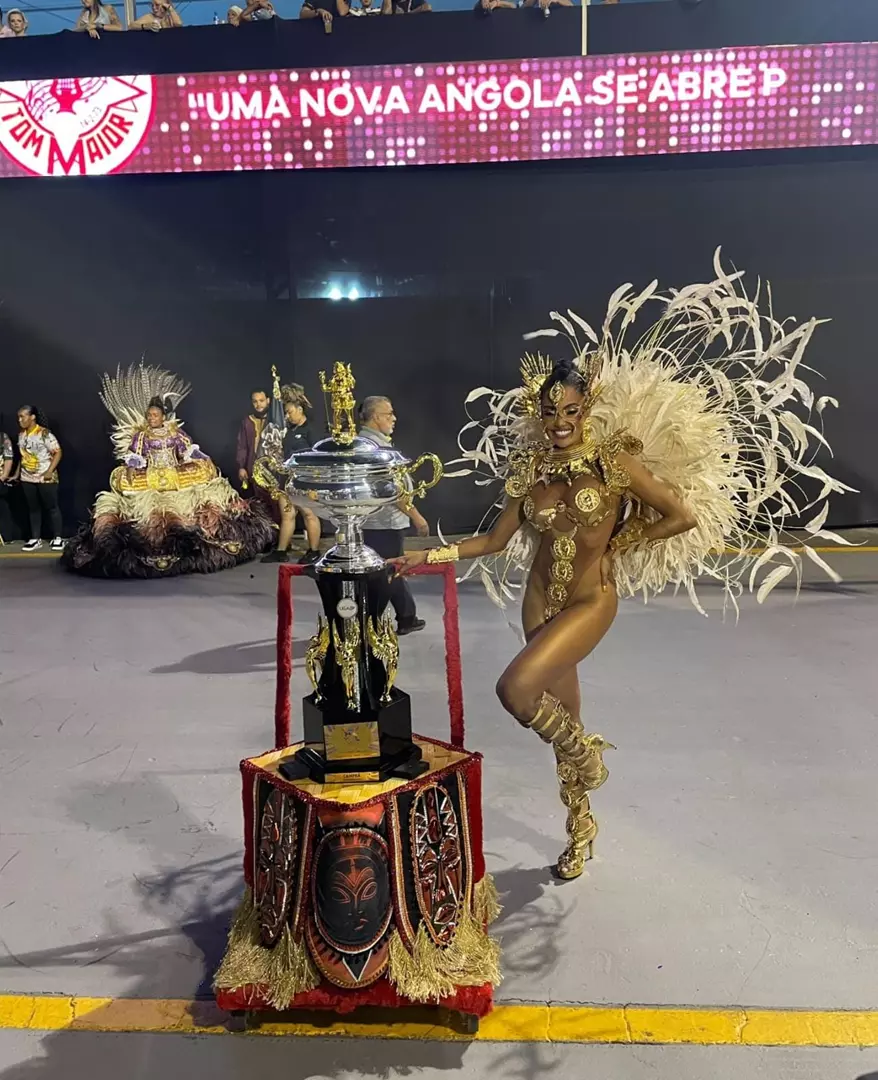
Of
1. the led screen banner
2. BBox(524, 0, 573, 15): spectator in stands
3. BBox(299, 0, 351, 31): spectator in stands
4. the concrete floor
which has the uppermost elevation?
BBox(299, 0, 351, 31): spectator in stands

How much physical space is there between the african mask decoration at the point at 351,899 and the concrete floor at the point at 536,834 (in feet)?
0.71

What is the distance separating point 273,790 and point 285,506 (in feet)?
18.5

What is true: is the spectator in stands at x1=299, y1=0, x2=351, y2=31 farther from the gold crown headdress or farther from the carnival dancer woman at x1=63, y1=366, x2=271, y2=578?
the gold crown headdress

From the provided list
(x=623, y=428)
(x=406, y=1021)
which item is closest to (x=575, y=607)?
(x=623, y=428)

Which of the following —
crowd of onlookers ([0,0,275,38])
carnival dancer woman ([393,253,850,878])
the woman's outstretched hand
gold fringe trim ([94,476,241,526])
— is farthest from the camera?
crowd of onlookers ([0,0,275,38])

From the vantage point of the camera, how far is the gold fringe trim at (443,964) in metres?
2.20

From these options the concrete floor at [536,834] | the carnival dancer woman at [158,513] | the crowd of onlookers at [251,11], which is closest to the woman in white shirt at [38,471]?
the carnival dancer woman at [158,513]

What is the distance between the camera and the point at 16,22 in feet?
26.5

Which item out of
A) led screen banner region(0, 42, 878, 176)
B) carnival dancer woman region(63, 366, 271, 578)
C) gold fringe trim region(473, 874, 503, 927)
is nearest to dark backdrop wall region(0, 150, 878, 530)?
led screen banner region(0, 42, 878, 176)

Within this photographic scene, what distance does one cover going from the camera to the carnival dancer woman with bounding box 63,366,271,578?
23.7 ft

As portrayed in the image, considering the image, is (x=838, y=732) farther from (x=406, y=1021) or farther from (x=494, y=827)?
(x=406, y=1021)

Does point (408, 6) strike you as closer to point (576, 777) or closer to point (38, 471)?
point (38, 471)

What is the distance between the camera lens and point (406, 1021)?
2289 mm

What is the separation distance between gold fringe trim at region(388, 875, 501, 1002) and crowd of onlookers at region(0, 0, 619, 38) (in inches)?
310
